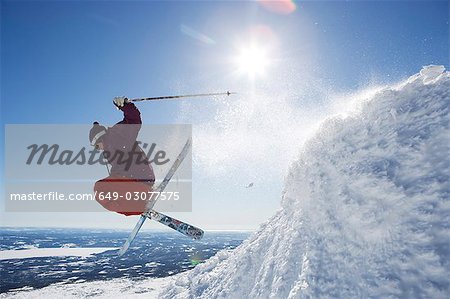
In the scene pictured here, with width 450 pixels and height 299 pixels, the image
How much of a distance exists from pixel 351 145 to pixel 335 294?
3.69 meters

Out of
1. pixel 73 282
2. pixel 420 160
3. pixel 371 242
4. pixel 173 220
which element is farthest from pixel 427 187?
pixel 73 282

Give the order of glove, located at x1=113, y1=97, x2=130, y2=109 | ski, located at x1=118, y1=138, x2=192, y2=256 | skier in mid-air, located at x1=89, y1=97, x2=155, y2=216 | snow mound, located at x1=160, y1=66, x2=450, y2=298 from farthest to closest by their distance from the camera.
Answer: ski, located at x1=118, y1=138, x2=192, y2=256, glove, located at x1=113, y1=97, x2=130, y2=109, skier in mid-air, located at x1=89, y1=97, x2=155, y2=216, snow mound, located at x1=160, y1=66, x2=450, y2=298

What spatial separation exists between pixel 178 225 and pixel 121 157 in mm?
3607

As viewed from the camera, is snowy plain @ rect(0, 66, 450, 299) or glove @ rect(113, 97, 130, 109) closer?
snowy plain @ rect(0, 66, 450, 299)

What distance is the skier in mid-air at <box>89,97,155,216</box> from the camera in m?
8.15

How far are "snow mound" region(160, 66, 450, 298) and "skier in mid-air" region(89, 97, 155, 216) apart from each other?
4.56 m

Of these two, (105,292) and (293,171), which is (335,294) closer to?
(293,171)

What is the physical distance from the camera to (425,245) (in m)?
5.62

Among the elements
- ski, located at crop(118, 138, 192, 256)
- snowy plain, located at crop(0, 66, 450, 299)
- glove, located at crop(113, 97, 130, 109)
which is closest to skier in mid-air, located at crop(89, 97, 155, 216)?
glove, located at crop(113, 97, 130, 109)

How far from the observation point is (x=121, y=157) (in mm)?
8328

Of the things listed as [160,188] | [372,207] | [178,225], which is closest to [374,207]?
[372,207]

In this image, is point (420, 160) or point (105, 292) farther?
point (105, 292)

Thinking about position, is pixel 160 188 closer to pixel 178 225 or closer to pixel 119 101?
pixel 178 225

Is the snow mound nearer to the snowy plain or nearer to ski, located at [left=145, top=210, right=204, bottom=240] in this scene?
the snowy plain
